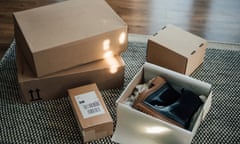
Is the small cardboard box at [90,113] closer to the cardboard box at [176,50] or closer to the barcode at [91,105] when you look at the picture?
the barcode at [91,105]

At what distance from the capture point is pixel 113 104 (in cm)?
198

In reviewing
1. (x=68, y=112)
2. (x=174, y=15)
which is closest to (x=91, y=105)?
(x=68, y=112)

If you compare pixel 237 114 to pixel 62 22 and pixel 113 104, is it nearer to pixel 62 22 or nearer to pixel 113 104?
pixel 113 104

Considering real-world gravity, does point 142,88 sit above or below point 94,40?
below

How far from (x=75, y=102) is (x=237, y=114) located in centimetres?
91

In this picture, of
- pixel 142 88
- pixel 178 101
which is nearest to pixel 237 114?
pixel 178 101

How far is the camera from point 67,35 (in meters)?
1.84

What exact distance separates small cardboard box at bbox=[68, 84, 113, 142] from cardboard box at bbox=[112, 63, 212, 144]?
0.23 ft

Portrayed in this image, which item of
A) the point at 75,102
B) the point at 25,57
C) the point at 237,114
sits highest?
the point at 25,57

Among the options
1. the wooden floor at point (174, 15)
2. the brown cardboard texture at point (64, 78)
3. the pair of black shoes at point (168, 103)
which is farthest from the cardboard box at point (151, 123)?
the wooden floor at point (174, 15)

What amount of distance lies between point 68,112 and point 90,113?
22 centimetres

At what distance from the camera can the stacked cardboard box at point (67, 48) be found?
1805 millimetres

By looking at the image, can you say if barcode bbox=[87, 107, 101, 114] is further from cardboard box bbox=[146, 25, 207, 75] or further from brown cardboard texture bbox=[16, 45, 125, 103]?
A: cardboard box bbox=[146, 25, 207, 75]

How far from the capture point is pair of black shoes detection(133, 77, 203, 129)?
1686 millimetres
